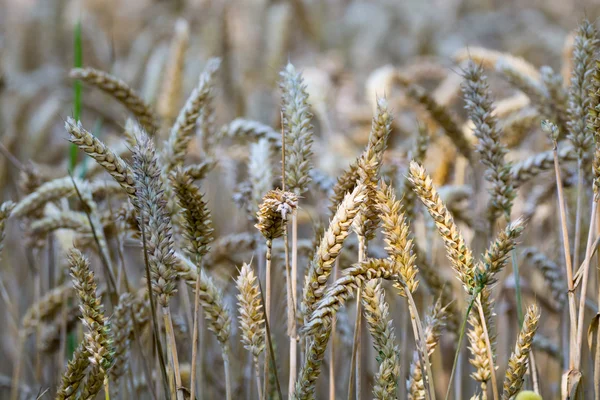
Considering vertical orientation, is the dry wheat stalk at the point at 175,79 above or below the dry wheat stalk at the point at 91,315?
above

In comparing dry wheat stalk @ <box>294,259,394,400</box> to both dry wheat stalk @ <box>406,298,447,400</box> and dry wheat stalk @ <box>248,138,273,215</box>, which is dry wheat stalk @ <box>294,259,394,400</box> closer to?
dry wheat stalk @ <box>406,298,447,400</box>

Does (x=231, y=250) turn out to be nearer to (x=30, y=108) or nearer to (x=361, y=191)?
(x=361, y=191)

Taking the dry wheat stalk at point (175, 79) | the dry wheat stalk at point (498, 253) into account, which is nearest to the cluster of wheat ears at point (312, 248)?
the dry wheat stalk at point (498, 253)

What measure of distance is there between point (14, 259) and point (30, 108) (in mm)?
1143

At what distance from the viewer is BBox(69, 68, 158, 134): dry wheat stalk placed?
123cm

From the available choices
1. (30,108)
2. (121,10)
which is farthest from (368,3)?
(30,108)

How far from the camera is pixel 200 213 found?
85cm

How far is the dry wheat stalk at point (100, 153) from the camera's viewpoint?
2.64 feet

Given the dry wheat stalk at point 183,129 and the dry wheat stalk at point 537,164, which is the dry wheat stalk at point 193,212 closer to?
the dry wheat stalk at point 183,129

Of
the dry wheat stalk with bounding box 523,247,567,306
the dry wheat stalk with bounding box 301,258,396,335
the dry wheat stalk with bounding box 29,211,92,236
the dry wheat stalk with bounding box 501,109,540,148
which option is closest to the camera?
the dry wheat stalk with bounding box 301,258,396,335

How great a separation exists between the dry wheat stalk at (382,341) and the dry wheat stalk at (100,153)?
0.36 m

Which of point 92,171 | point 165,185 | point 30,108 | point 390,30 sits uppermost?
point 390,30

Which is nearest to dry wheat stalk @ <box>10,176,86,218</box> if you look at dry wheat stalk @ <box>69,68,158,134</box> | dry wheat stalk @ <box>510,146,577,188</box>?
dry wheat stalk @ <box>69,68,158,134</box>

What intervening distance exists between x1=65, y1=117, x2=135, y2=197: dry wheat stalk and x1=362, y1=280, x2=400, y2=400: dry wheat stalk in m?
0.36
